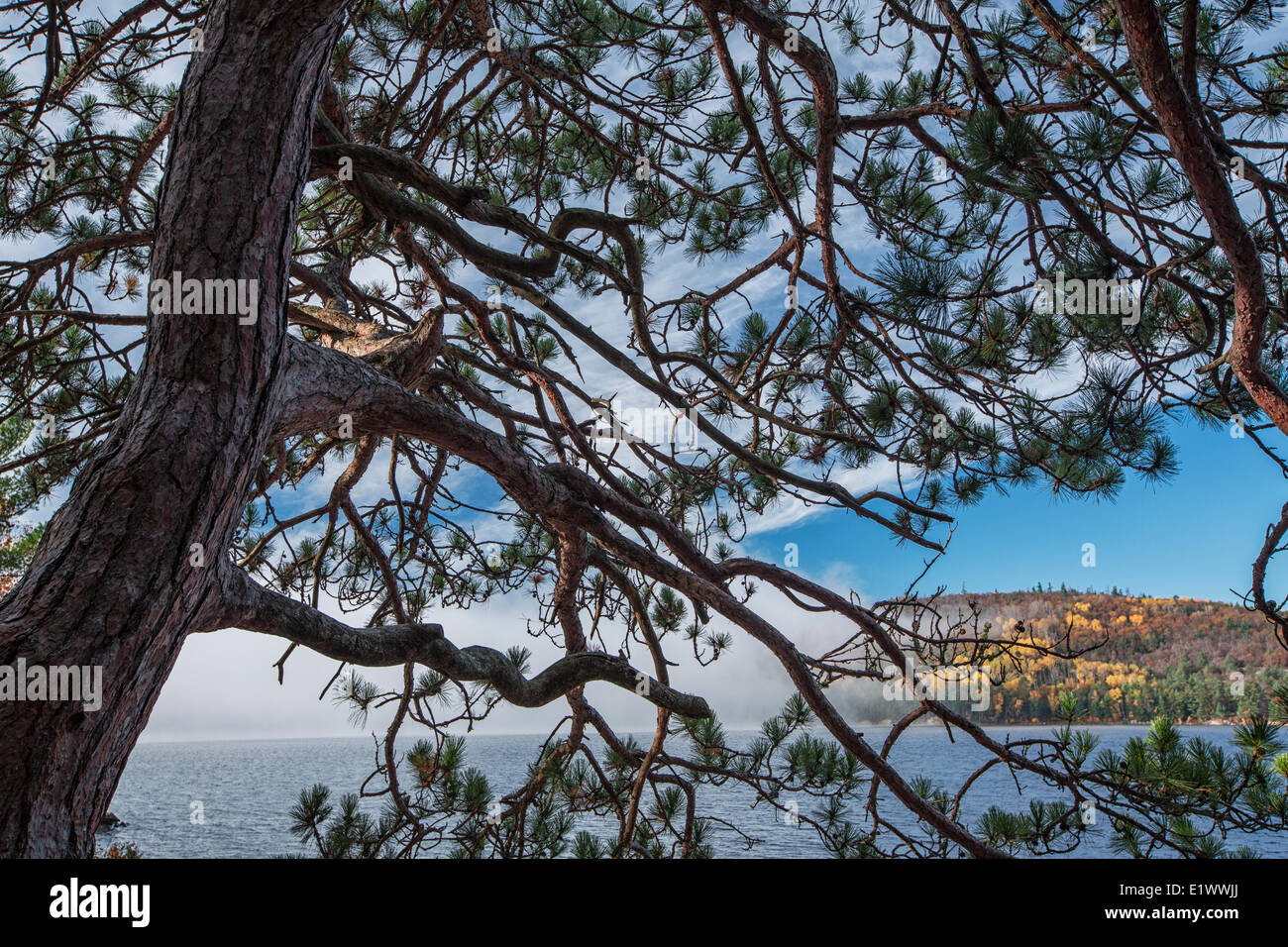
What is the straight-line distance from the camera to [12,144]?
8.83 ft

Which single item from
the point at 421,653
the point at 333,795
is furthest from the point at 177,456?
the point at 333,795

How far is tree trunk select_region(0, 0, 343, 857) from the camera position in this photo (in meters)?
1.05

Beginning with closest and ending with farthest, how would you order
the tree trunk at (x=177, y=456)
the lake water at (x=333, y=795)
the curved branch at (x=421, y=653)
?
the tree trunk at (x=177, y=456) → the curved branch at (x=421, y=653) → the lake water at (x=333, y=795)

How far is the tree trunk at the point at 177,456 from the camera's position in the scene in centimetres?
105

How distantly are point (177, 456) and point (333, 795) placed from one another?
24114 mm

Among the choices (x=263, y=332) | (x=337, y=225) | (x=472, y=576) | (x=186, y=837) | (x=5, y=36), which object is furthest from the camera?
(x=186, y=837)

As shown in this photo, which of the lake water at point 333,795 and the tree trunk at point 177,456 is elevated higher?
the tree trunk at point 177,456

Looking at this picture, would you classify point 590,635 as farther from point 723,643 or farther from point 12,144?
point 12,144

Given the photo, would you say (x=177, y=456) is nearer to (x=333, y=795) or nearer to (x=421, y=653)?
(x=421, y=653)

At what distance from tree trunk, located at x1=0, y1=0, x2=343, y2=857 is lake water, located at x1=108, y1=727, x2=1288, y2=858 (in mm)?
1382

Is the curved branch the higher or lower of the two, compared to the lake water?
higher

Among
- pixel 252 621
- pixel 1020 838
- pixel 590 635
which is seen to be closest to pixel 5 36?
pixel 252 621

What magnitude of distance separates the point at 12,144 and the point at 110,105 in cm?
34

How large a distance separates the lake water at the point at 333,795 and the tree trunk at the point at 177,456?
138cm
